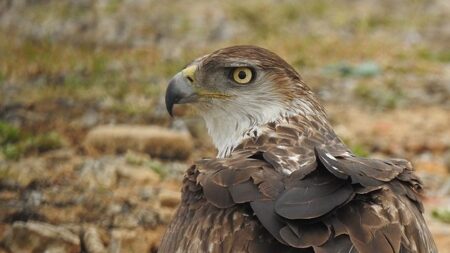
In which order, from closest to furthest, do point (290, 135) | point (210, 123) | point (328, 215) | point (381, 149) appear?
point (328, 215)
point (290, 135)
point (210, 123)
point (381, 149)

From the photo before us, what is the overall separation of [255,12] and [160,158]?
8255 millimetres

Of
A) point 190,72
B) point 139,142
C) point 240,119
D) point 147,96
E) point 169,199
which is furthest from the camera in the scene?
point 147,96

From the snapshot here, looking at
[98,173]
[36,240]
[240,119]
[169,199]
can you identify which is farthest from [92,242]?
[240,119]

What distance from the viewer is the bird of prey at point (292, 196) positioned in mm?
4602

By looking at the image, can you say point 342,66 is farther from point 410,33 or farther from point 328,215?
point 328,215

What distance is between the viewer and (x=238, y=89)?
250 inches

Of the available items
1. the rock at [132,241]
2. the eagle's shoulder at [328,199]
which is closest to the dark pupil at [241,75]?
the eagle's shoulder at [328,199]

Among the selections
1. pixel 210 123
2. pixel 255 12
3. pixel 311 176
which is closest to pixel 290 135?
Answer: pixel 210 123

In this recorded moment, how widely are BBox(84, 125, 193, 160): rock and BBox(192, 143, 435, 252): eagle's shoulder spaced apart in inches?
163

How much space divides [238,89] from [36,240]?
70.9 inches

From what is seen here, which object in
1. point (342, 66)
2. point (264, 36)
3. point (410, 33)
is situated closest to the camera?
point (342, 66)

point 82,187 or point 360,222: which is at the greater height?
point 360,222

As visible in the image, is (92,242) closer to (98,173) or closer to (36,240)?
(36,240)

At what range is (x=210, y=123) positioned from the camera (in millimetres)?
6336
